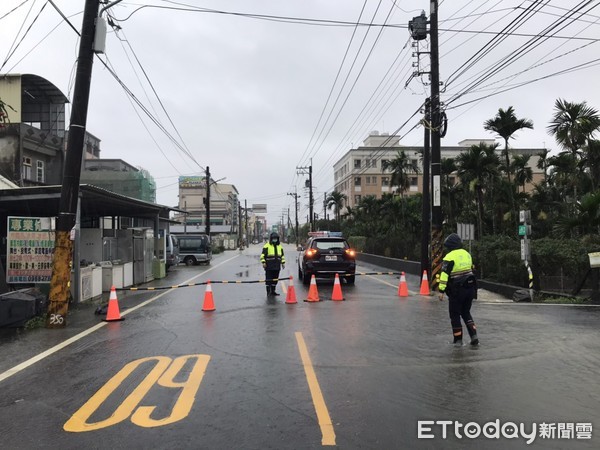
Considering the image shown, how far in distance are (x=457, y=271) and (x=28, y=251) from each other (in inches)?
407

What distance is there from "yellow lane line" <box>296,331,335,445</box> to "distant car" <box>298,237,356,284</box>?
32.6 ft

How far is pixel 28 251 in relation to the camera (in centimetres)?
1228

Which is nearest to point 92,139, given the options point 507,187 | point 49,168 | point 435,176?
point 49,168

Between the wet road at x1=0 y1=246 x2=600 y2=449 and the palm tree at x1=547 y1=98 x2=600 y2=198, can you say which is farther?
the palm tree at x1=547 y1=98 x2=600 y2=198

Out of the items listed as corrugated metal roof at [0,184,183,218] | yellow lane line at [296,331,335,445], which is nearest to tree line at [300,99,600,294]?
yellow lane line at [296,331,335,445]

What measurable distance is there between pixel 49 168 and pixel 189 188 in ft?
322

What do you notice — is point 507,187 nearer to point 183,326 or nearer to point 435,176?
point 435,176

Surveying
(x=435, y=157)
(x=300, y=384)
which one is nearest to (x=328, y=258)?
(x=435, y=157)

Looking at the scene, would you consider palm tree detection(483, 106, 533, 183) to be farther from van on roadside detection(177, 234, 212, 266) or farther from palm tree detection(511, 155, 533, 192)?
van on roadside detection(177, 234, 212, 266)

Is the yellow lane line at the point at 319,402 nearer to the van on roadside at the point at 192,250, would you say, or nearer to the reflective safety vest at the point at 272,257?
the reflective safety vest at the point at 272,257

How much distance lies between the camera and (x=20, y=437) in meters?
4.27

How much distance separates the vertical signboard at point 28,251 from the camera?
480 inches

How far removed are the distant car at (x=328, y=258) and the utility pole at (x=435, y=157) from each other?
9.71 ft

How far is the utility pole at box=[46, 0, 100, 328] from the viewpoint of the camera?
9742mm
